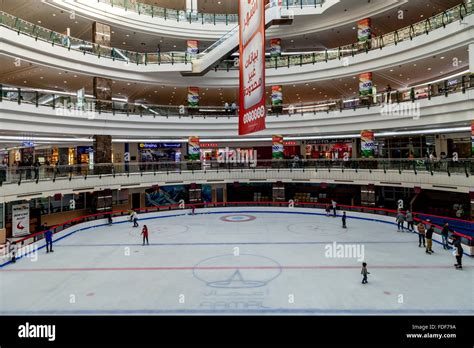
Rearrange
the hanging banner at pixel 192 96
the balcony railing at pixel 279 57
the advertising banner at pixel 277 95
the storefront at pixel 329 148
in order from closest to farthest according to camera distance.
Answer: the balcony railing at pixel 279 57, the advertising banner at pixel 277 95, the hanging banner at pixel 192 96, the storefront at pixel 329 148

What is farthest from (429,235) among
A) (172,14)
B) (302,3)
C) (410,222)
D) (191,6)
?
(191,6)

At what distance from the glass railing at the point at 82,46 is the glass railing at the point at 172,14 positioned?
13.5 ft

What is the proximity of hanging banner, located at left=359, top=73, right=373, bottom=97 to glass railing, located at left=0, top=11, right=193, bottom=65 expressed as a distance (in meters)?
15.2

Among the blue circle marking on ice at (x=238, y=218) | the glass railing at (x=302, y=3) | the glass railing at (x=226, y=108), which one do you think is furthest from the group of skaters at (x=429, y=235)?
the glass railing at (x=302, y=3)

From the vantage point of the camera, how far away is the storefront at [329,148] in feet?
114

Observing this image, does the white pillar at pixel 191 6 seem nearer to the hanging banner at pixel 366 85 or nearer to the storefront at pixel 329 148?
the hanging banner at pixel 366 85

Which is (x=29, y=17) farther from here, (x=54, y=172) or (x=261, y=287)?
(x=261, y=287)

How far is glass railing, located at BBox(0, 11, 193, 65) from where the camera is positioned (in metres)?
19.6

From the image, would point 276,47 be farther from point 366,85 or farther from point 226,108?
point 366,85

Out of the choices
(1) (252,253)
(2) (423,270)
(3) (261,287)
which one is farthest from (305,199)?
(3) (261,287)

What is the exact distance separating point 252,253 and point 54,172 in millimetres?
14357

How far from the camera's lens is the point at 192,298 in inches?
429

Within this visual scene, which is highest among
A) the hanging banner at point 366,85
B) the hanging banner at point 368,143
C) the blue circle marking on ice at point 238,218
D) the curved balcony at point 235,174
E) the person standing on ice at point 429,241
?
the hanging banner at point 366,85

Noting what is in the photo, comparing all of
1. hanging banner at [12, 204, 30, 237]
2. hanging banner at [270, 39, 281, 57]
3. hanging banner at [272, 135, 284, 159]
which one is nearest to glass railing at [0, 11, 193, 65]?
hanging banner at [270, 39, 281, 57]
